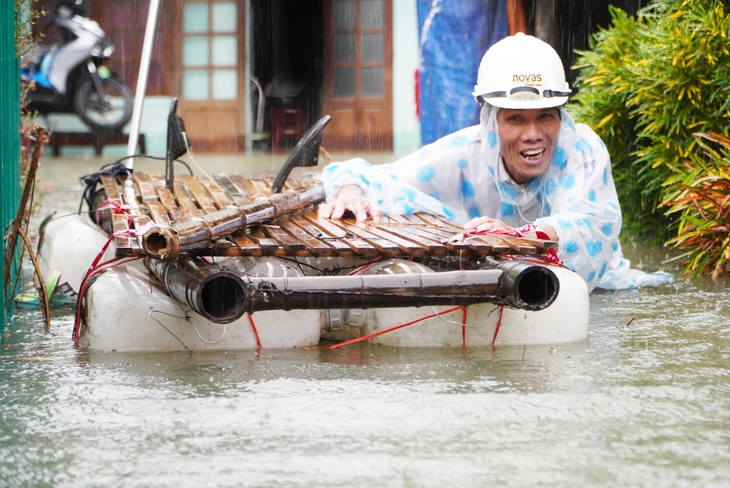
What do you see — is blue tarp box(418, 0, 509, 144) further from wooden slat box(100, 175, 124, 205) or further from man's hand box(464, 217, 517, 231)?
man's hand box(464, 217, 517, 231)

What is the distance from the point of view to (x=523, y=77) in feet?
14.8

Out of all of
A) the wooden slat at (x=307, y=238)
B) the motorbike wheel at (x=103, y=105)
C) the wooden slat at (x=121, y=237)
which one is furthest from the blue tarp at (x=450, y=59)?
the motorbike wheel at (x=103, y=105)

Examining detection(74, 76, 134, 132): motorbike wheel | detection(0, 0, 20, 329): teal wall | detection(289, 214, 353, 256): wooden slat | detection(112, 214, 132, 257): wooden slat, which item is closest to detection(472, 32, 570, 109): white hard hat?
detection(289, 214, 353, 256): wooden slat

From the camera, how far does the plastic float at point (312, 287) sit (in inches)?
137

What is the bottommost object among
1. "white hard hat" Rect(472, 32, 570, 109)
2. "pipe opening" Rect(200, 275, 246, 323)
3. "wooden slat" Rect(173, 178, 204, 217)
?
"pipe opening" Rect(200, 275, 246, 323)

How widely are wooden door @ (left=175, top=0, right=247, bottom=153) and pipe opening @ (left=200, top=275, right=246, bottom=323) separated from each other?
11.3m

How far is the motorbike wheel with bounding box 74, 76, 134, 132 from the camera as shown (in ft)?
46.1

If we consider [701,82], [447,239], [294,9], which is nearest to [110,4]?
[294,9]

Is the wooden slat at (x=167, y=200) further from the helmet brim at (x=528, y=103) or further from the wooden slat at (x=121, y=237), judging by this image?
the helmet brim at (x=528, y=103)

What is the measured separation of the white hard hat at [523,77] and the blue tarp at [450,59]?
10.1 ft

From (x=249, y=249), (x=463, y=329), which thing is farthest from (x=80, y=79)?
(x=463, y=329)

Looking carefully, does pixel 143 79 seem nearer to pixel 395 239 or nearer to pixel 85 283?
pixel 85 283

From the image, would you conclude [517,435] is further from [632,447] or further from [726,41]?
[726,41]

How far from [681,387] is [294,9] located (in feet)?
41.1
